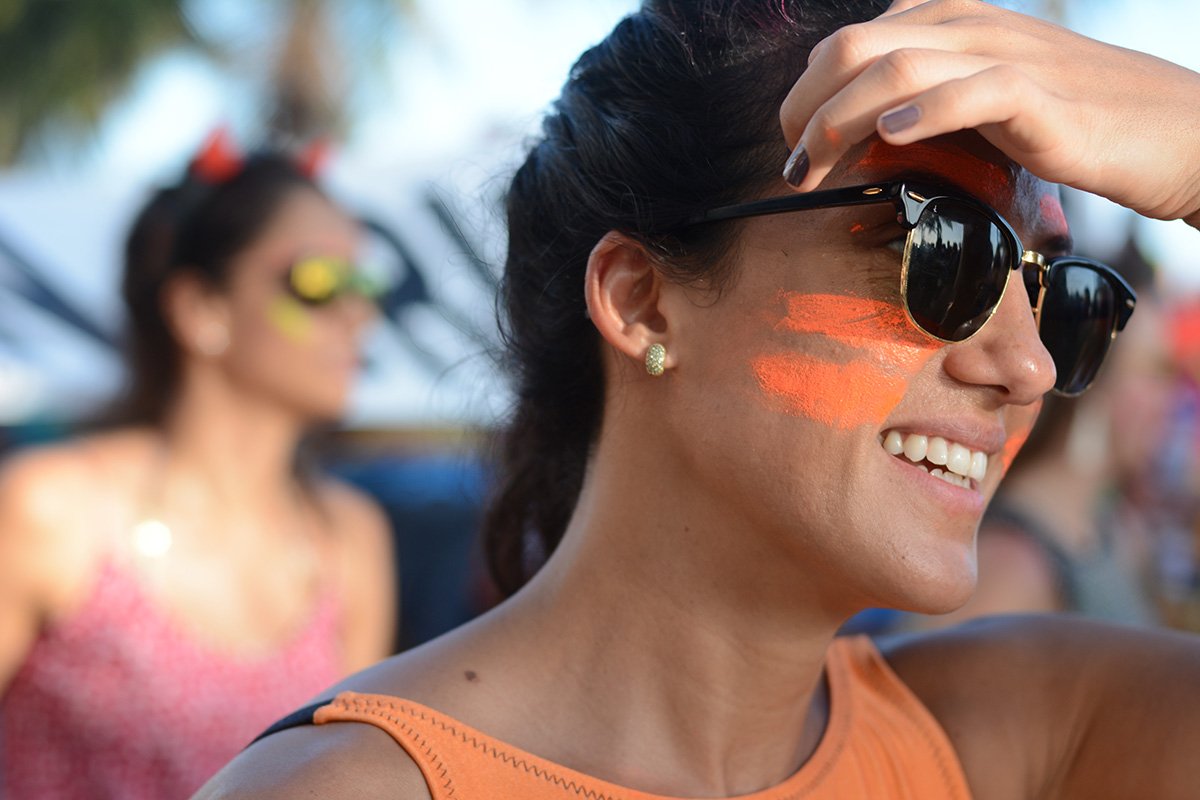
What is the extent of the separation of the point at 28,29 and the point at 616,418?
46.3ft

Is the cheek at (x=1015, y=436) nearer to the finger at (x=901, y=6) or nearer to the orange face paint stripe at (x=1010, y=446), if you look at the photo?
the orange face paint stripe at (x=1010, y=446)

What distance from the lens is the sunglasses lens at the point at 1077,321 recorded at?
1808 millimetres

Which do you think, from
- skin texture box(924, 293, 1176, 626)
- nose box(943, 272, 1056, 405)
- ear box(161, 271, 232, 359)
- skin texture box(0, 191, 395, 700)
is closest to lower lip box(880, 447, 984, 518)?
nose box(943, 272, 1056, 405)

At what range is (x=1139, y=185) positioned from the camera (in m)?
1.54

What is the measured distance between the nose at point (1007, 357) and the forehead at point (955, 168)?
0.11 meters

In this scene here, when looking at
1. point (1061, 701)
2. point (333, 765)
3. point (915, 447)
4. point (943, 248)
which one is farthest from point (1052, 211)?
point (333, 765)

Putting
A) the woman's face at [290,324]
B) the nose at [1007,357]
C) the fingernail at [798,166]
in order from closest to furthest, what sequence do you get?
the fingernail at [798,166], the nose at [1007,357], the woman's face at [290,324]

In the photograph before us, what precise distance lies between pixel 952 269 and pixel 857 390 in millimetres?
202

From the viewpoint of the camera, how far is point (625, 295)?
1.82m

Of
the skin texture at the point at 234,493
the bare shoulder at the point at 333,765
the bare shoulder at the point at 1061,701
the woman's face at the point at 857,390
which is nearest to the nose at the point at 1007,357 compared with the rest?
the woman's face at the point at 857,390

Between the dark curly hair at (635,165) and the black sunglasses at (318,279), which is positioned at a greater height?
the dark curly hair at (635,165)

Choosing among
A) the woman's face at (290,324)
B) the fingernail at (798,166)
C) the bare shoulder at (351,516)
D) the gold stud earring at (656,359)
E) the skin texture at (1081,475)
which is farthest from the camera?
the bare shoulder at (351,516)

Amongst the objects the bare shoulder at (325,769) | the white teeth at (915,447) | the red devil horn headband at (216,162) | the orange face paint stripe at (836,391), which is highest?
the orange face paint stripe at (836,391)

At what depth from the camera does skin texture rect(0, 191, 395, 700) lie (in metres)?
3.58
